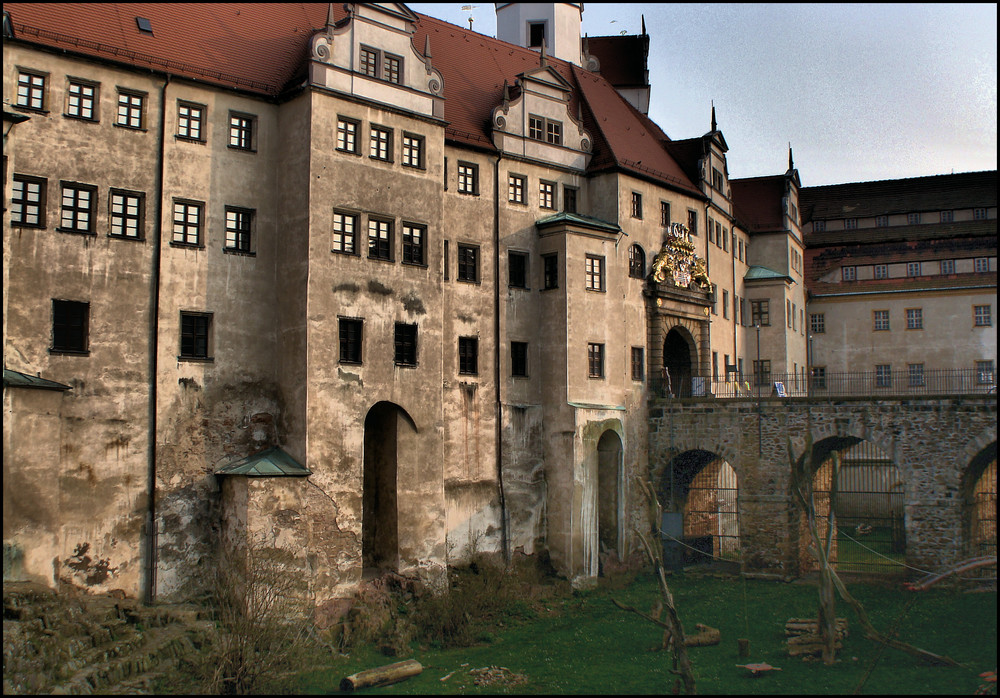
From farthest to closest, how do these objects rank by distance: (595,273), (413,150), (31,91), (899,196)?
(899,196) → (595,273) → (413,150) → (31,91)

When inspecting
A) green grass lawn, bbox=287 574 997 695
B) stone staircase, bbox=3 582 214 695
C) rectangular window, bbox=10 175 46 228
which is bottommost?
green grass lawn, bbox=287 574 997 695

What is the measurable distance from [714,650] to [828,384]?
3381 cm

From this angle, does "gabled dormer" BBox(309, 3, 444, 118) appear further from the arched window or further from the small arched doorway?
the small arched doorway

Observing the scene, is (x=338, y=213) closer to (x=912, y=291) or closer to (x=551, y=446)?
(x=551, y=446)

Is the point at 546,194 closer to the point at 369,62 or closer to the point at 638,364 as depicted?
the point at 638,364

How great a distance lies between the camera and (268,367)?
32156 mm

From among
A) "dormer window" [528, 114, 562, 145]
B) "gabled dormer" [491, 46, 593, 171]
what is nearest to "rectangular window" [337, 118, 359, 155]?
"gabled dormer" [491, 46, 593, 171]

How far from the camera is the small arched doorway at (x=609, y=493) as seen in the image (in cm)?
4016

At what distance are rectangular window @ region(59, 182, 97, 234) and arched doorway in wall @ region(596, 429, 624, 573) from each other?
20.1 m

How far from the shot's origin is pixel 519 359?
1558 inches

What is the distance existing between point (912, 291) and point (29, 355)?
50220 mm

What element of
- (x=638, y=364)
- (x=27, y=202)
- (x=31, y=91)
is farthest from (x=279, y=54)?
(x=638, y=364)

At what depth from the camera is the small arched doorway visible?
40156mm

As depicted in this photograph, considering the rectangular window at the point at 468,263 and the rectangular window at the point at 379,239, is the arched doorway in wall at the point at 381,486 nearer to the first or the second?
the rectangular window at the point at 379,239
